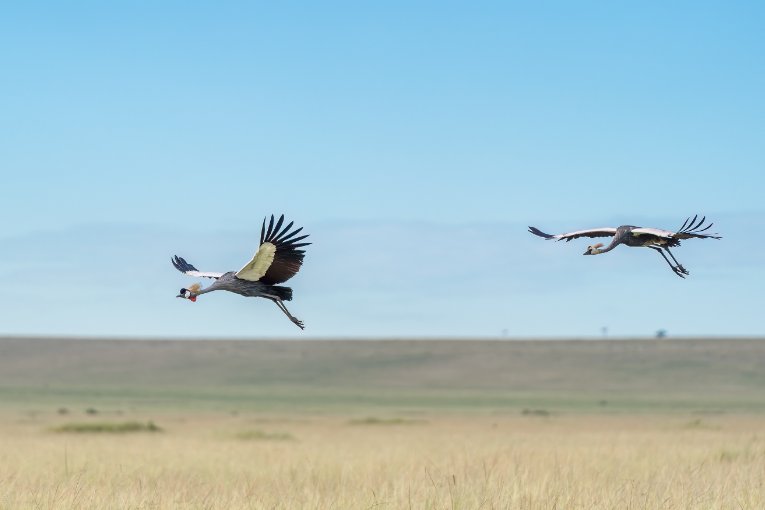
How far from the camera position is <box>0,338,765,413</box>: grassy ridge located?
95375mm

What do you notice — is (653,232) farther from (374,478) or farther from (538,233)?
(374,478)

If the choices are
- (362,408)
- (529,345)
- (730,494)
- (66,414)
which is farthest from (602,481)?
(529,345)

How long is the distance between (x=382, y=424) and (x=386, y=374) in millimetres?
68475

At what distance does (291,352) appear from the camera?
13950cm

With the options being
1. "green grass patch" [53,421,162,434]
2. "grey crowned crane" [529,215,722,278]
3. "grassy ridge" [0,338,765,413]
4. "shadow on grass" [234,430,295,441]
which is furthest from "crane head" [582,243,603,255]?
"grassy ridge" [0,338,765,413]

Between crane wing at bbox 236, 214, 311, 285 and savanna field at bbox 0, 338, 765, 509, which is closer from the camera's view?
crane wing at bbox 236, 214, 311, 285

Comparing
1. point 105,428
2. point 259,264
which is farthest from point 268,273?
point 105,428

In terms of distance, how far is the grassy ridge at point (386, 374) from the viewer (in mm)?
95375

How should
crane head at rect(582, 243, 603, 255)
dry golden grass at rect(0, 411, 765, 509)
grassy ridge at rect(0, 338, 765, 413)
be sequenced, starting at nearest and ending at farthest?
crane head at rect(582, 243, 603, 255), dry golden grass at rect(0, 411, 765, 509), grassy ridge at rect(0, 338, 765, 413)

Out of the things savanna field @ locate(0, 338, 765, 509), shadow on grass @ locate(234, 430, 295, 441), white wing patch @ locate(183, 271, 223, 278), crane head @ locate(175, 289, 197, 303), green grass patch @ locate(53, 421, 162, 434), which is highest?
white wing patch @ locate(183, 271, 223, 278)

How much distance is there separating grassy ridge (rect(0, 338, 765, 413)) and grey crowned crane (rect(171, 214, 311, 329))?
76980 mm

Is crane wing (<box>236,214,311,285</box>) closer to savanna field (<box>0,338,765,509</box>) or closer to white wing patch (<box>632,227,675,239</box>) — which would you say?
white wing patch (<box>632,227,675,239</box>)

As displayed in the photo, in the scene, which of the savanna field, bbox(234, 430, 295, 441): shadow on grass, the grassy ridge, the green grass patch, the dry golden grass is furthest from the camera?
the grassy ridge

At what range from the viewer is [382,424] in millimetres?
56281
